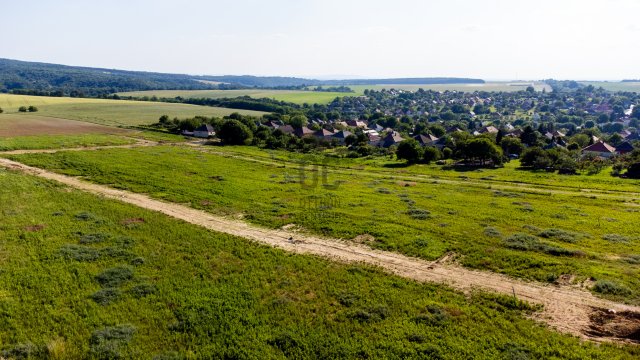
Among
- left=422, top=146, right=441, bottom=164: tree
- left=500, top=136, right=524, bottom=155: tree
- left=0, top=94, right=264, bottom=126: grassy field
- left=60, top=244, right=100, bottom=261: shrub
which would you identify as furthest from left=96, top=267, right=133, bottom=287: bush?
left=0, top=94, right=264, bottom=126: grassy field

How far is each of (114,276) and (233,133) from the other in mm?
66140

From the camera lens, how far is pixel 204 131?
95.8 metres

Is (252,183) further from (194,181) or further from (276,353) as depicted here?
(276,353)

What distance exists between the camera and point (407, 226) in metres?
31.7

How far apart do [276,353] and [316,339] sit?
1.79 m

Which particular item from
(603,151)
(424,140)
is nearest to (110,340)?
(424,140)

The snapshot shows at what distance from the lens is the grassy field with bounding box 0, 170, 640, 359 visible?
1639 cm

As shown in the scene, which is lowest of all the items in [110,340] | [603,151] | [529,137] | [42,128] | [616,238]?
[110,340]

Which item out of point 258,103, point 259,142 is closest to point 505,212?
point 259,142

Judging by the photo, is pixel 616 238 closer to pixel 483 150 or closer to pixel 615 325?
pixel 615 325

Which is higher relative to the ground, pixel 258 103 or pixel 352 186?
pixel 258 103

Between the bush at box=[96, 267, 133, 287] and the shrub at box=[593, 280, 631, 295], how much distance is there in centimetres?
2486

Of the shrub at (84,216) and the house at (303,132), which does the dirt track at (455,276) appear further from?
the house at (303,132)

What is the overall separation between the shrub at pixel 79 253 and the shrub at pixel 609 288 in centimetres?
2810
